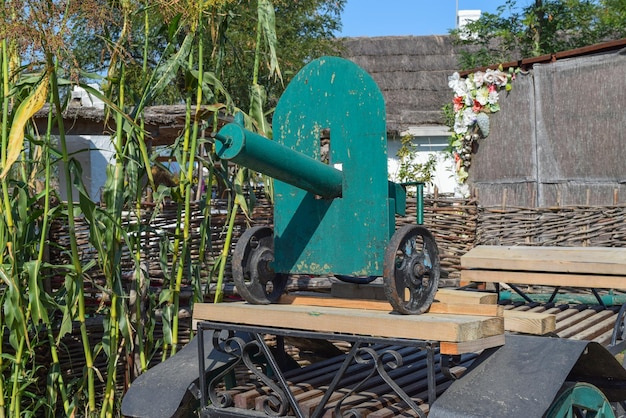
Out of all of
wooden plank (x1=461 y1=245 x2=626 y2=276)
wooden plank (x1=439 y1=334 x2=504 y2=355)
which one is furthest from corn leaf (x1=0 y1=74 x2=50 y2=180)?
wooden plank (x1=461 y1=245 x2=626 y2=276)

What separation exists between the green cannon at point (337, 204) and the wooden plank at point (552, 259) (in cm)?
190

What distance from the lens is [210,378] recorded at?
3.75 metres

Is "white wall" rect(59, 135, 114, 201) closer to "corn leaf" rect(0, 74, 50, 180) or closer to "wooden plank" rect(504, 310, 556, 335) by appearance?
"corn leaf" rect(0, 74, 50, 180)

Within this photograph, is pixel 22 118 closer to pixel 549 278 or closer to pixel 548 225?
pixel 549 278

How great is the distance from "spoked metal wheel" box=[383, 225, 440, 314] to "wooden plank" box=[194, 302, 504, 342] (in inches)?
2.6

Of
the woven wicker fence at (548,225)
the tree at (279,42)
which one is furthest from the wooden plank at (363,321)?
the tree at (279,42)

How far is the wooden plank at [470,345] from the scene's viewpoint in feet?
9.62

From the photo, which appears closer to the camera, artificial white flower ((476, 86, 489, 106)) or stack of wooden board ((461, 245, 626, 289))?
stack of wooden board ((461, 245, 626, 289))

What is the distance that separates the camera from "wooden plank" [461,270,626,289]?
500 centimetres

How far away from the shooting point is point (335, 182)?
11.4 feet

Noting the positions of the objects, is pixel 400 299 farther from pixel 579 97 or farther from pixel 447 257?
pixel 579 97

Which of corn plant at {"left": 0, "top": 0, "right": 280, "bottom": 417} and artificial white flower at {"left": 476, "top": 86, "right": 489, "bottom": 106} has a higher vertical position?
artificial white flower at {"left": 476, "top": 86, "right": 489, "bottom": 106}

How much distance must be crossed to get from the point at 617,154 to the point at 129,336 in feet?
25.0

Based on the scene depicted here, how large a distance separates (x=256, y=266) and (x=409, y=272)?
74 centimetres
